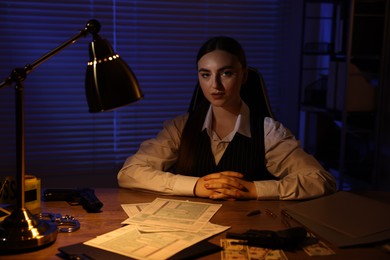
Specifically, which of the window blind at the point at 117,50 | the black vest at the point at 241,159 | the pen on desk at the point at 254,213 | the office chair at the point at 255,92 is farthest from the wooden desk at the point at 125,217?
the window blind at the point at 117,50

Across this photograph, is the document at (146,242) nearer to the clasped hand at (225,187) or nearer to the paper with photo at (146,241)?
the paper with photo at (146,241)

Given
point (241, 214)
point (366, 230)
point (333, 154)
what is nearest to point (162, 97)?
point (333, 154)

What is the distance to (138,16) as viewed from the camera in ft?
9.72

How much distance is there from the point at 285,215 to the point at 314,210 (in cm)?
10

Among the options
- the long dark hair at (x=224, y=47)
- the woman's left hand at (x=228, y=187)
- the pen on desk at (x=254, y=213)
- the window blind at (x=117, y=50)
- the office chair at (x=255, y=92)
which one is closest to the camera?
the pen on desk at (x=254, y=213)

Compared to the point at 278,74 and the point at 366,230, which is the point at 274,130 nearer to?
the point at 366,230

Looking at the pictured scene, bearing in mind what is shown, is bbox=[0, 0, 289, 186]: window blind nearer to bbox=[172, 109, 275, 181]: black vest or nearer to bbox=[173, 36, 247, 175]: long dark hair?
bbox=[173, 36, 247, 175]: long dark hair

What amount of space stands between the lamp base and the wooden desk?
2cm

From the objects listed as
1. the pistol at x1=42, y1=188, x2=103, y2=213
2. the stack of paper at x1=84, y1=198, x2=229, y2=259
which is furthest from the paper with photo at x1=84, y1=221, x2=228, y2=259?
the pistol at x1=42, y1=188, x2=103, y2=213

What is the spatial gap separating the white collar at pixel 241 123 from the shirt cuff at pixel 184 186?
11.9 inches

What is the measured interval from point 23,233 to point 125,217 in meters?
→ 0.33

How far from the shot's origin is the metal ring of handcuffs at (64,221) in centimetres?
131

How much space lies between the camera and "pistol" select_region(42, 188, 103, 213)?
4.92ft

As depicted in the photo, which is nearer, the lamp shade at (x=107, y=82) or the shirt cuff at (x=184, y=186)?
the lamp shade at (x=107, y=82)
